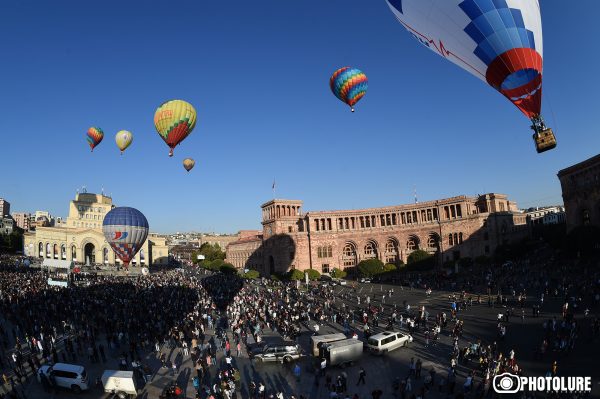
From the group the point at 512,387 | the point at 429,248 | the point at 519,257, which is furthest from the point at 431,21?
the point at 429,248

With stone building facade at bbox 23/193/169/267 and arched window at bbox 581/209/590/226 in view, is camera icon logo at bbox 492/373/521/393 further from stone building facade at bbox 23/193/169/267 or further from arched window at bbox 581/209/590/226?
stone building facade at bbox 23/193/169/267

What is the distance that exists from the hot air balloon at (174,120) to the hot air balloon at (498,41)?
24.9m

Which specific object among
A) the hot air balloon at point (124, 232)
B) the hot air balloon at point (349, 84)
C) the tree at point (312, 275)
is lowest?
the tree at point (312, 275)

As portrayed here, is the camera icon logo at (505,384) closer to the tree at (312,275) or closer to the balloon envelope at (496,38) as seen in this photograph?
the balloon envelope at (496,38)

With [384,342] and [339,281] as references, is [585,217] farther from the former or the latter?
[384,342]

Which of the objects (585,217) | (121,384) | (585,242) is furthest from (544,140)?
(585,217)

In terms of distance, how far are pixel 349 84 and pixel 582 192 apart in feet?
110

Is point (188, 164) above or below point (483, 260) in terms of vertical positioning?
above

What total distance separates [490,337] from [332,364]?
10.2 m

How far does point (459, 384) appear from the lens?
56.7 feet
